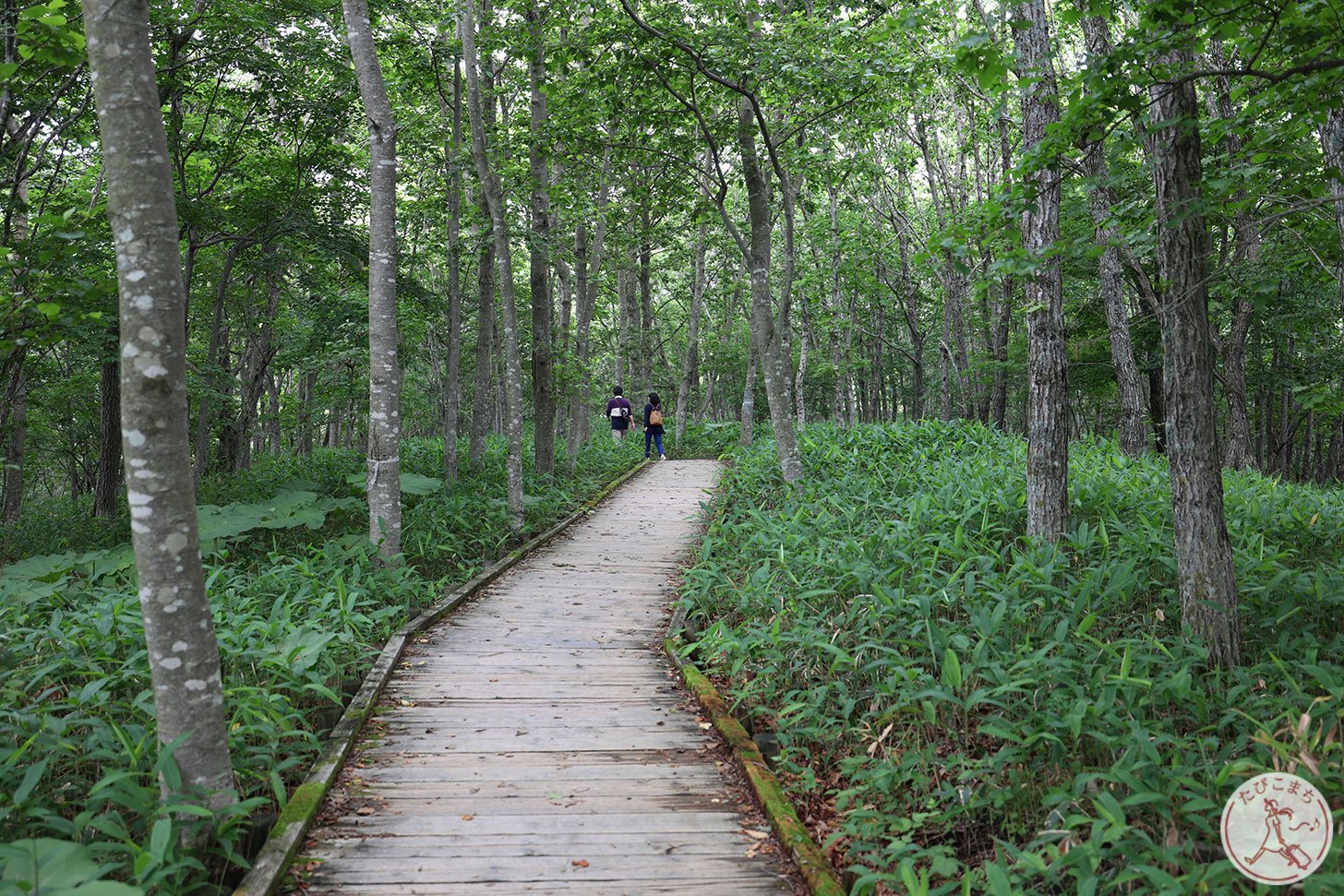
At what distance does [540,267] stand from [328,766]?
9708 millimetres

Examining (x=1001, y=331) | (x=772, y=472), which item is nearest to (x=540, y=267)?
(x=772, y=472)

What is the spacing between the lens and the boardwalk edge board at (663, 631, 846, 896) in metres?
3.26

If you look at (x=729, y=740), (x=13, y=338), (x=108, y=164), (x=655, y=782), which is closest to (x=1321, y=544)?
(x=729, y=740)

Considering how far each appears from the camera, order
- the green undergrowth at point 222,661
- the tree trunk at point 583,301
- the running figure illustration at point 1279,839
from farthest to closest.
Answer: the tree trunk at point 583,301 → the green undergrowth at point 222,661 → the running figure illustration at point 1279,839

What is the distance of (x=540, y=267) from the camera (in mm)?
12539

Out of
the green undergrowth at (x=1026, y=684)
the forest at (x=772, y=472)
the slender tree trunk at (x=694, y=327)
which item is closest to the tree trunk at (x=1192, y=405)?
the forest at (x=772, y=472)

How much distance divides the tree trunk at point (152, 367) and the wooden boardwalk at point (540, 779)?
97 centimetres

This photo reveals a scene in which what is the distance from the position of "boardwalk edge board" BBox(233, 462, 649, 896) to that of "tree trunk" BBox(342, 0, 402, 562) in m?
0.98

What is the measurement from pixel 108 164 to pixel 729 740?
4338 mm

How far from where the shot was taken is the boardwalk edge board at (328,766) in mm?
3213

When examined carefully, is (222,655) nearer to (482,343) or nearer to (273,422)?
(482,343)

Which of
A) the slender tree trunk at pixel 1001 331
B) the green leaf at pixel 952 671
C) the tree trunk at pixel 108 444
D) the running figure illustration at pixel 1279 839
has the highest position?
the slender tree trunk at pixel 1001 331

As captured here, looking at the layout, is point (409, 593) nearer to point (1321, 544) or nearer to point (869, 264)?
point (1321, 544)

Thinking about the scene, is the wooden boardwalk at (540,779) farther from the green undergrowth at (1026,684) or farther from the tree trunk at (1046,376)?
the tree trunk at (1046,376)
